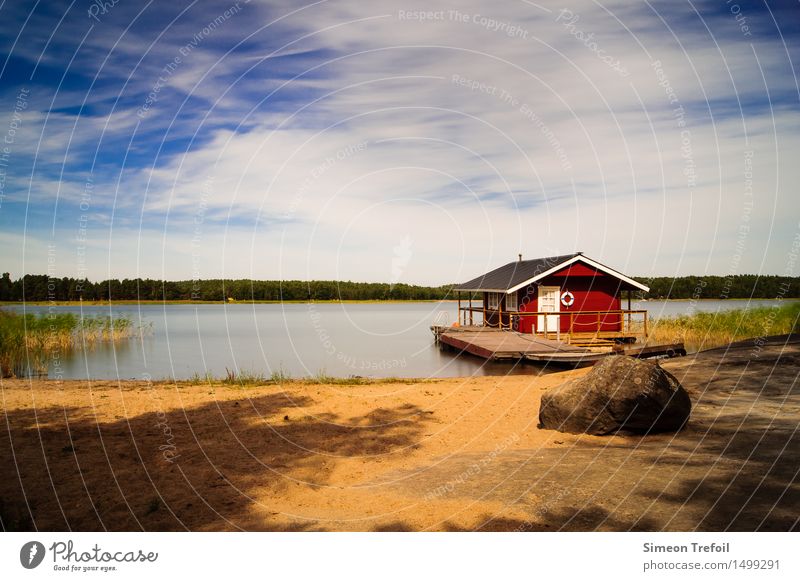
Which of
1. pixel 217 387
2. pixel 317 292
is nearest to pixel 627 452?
A: pixel 217 387

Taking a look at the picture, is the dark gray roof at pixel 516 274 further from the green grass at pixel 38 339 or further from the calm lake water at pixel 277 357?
the green grass at pixel 38 339

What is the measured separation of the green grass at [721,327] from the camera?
104 ft

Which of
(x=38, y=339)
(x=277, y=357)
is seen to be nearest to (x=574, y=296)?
(x=277, y=357)

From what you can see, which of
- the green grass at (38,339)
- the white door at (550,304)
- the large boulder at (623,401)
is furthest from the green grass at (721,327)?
the green grass at (38,339)

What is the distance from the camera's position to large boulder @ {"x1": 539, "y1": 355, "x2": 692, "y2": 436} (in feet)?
31.2

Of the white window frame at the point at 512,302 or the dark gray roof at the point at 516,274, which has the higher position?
the dark gray roof at the point at 516,274

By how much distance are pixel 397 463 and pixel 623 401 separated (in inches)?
175

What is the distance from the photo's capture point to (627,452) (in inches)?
→ 326

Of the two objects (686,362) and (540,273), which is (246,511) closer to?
(686,362)

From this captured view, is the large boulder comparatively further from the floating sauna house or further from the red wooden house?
the red wooden house

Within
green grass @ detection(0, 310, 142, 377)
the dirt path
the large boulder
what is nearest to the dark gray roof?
the dirt path

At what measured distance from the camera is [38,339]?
2883 centimetres

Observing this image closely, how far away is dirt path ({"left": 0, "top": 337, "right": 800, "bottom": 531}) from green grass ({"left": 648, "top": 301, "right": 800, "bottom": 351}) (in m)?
20.1

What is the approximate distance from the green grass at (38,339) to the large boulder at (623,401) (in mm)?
23057
